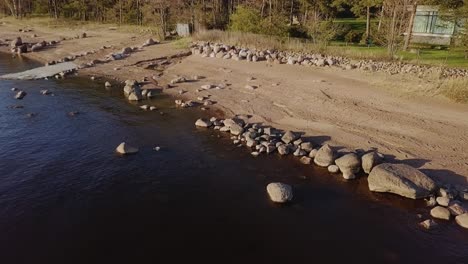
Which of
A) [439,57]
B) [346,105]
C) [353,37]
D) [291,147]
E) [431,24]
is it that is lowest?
[291,147]

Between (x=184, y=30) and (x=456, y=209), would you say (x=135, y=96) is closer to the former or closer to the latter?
(x=456, y=209)

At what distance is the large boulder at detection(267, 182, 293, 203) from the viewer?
14852mm

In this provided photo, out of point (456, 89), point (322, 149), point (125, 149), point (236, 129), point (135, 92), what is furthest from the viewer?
point (135, 92)

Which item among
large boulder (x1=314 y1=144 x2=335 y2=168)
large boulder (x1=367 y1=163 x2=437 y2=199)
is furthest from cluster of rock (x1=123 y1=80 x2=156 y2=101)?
large boulder (x1=367 y1=163 x2=437 y2=199)

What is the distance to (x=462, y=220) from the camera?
13.7 metres

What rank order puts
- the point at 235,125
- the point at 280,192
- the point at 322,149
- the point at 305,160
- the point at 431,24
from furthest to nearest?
the point at 431,24 < the point at 235,125 < the point at 305,160 < the point at 322,149 < the point at 280,192

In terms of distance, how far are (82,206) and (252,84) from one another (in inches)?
666

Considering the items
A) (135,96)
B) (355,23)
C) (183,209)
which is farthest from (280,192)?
(355,23)

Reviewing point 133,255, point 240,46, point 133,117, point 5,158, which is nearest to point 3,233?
point 133,255

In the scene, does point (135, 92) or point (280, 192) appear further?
point (135, 92)

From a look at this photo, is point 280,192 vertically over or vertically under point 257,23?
under

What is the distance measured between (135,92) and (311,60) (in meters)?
14.1

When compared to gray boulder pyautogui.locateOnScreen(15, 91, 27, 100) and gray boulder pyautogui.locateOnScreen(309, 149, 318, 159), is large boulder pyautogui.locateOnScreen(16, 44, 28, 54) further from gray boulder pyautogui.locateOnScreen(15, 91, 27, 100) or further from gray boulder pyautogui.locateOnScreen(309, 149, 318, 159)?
gray boulder pyautogui.locateOnScreen(309, 149, 318, 159)

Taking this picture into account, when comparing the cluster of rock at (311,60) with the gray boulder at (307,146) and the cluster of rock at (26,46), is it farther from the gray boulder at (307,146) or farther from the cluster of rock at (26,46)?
the cluster of rock at (26,46)
